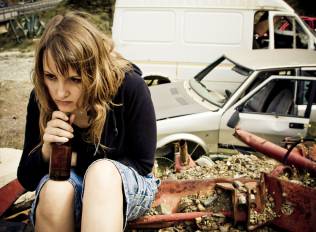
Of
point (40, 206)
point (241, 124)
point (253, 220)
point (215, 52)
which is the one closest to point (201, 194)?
point (253, 220)

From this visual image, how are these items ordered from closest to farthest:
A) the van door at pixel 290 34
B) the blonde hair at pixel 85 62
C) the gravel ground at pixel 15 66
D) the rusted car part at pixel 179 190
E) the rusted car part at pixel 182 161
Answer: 1. the blonde hair at pixel 85 62
2. the rusted car part at pixel 179 190
3. the rusted car part at pixel 182 161
4. the van door at pixel 290 34
5. the gravel ground at pixel 15 66

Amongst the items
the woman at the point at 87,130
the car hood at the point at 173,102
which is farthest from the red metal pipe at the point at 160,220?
the car hood at the point at 173,102

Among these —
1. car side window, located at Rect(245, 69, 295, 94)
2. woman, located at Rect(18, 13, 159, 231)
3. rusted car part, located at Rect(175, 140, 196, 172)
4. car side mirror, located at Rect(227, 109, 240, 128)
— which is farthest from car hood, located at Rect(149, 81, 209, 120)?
woman, located at Rect(18, 13, 159, 231)

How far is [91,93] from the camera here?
1977 mm

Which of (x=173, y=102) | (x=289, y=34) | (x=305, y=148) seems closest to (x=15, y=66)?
(x=289, y=34)

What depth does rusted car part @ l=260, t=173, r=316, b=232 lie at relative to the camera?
261 centimetres

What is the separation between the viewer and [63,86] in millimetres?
1930

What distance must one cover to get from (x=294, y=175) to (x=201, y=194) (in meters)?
0.78

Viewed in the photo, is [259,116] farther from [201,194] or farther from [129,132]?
[129,132]

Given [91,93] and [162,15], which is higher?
[162,15]

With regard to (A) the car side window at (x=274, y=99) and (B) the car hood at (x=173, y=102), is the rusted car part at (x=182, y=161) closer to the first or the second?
(B) the car hood at (x=173, y=102)

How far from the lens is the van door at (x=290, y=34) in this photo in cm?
759

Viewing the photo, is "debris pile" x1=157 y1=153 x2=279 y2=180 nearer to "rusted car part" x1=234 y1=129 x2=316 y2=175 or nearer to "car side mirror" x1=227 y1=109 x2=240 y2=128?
"rusted car part" x1=234 y1=129 x2=316 y2=175

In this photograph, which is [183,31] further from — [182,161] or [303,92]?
[182,161]
